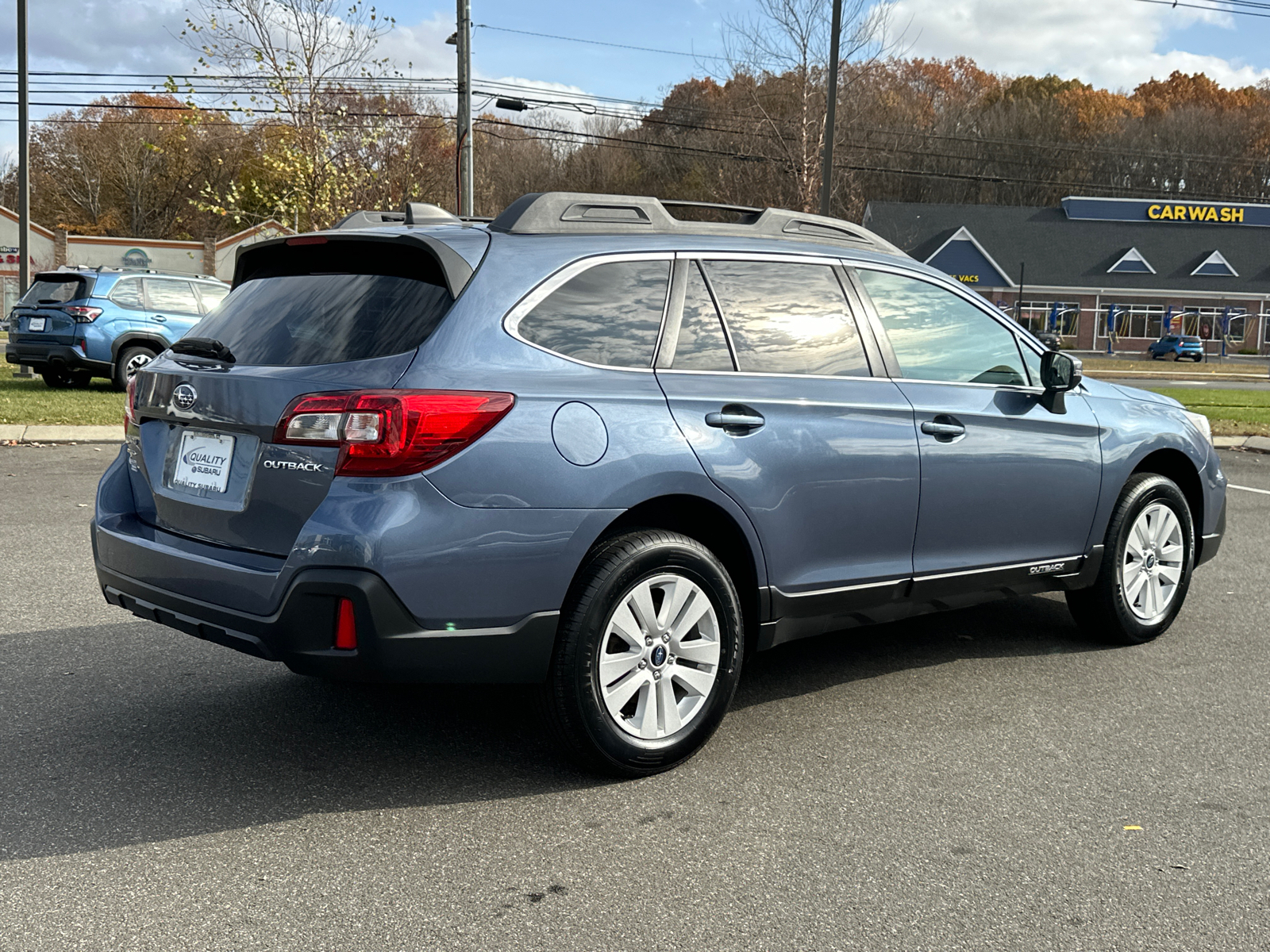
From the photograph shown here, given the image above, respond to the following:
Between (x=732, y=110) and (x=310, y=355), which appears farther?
(x=732, y=110)

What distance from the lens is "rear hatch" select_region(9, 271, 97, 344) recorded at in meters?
17.3

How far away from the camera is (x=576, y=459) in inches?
144

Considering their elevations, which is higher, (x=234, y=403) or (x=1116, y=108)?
(x=1116, y=108)

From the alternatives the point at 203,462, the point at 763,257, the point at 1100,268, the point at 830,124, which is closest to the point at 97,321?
the point at 830,124

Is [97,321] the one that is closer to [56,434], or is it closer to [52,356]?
[52,356]

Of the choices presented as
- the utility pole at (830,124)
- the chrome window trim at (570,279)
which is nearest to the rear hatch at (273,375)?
the chrome window trim at (570,279)

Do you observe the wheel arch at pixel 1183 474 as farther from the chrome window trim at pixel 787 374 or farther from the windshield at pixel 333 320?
the windshield at pixel 333 320

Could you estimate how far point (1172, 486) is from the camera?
18.8 feet

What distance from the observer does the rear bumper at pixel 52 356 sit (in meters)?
17.3

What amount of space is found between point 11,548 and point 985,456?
574 cm

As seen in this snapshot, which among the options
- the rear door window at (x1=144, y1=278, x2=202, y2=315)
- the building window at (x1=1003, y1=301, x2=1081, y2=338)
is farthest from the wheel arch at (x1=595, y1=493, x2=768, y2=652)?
the building window at (x1=1003, y1=301, x2=1081, y2=338)

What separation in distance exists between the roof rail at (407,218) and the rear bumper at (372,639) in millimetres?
1399

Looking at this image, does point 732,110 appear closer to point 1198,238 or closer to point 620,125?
point 620,125

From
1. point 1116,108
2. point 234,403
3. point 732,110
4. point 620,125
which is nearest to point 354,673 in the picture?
point 234,403
